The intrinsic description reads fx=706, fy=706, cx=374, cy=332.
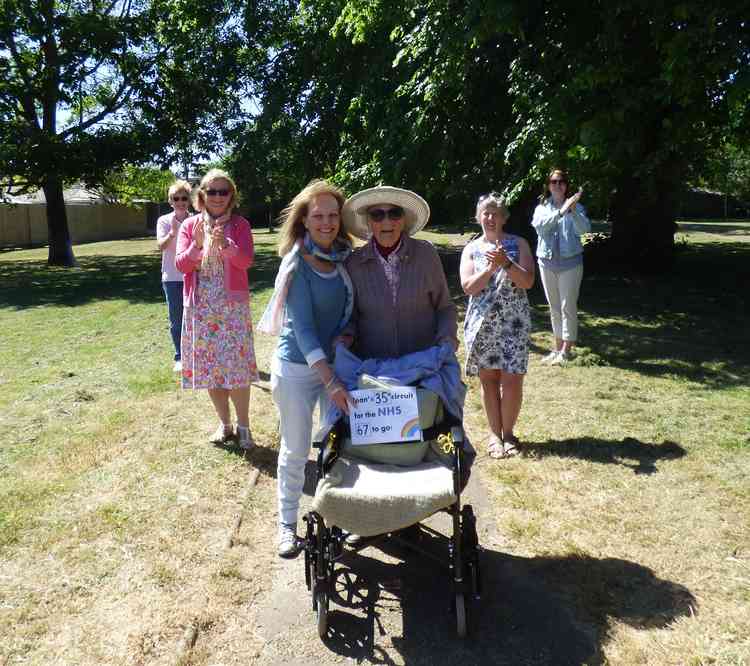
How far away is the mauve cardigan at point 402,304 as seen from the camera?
3.58 metres

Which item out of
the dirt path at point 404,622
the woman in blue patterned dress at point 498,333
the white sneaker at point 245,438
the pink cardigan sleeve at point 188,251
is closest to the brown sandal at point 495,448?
the woman in blue patterned dress at point 498,333

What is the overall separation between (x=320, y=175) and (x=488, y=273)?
49.1 ft

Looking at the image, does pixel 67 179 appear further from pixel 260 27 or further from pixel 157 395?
pixel 157 395

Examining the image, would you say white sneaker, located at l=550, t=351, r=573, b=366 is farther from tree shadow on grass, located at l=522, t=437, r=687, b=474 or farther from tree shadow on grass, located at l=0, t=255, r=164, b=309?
tree shadow on grass, located at l=0, t=255, r=164, b=309

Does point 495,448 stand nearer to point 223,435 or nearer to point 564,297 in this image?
point 223,435

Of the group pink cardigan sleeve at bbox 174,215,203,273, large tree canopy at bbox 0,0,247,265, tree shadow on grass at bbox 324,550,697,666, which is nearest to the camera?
tree shadow on grass at bbox 324,550,697,666

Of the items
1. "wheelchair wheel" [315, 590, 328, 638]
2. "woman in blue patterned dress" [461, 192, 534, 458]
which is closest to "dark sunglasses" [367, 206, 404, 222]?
"woman in blue patterned dress" [461, 192, 534, 458]

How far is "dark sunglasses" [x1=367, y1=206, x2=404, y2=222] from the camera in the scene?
354 centimetres

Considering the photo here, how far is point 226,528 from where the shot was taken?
14.0 feet

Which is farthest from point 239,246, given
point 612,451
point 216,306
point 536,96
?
point 536,96

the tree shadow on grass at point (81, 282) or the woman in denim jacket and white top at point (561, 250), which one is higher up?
the woman in denim jacket and white top at point (561, 250)

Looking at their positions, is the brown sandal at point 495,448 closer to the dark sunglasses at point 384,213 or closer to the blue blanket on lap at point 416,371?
the blue blanket on lap at point 416,371

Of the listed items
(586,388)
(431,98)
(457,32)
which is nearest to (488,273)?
(586,388)

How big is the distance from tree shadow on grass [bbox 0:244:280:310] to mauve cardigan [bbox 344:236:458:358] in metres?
11.9
